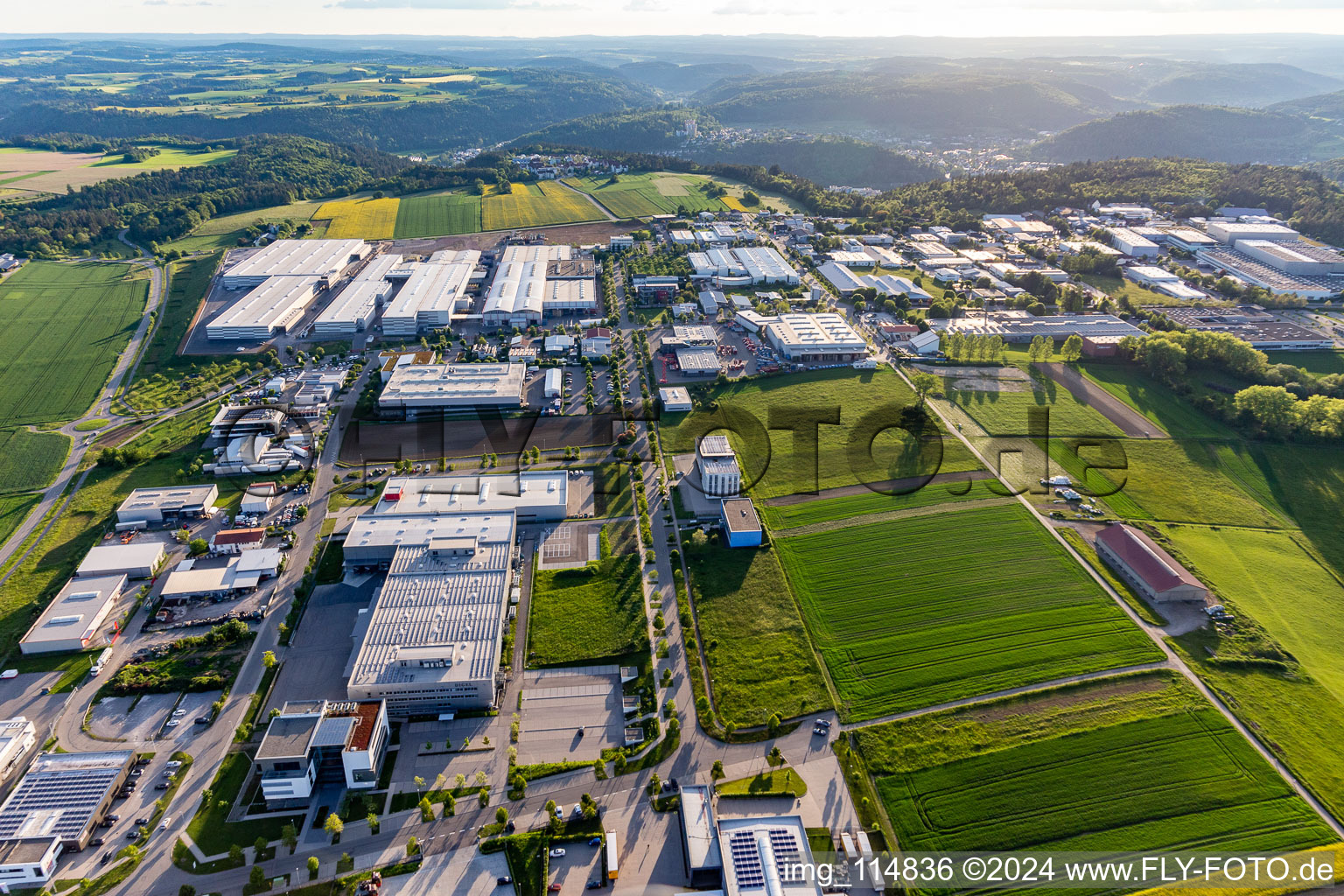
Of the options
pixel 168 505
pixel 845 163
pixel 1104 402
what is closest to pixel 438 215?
pixel 168 505

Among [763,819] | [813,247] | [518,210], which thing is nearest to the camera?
[763,819]

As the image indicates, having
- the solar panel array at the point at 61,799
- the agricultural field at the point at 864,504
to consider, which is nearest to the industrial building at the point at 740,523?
the agricultural field at the point at 864,504

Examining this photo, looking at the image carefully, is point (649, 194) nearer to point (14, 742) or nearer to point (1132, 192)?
point (1132, 192)

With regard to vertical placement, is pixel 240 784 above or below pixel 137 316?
below

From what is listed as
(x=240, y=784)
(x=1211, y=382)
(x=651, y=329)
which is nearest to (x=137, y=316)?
(x=651, y=329)

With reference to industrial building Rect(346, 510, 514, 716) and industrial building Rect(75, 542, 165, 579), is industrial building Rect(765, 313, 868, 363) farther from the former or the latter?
industrial building Rect(75, 542, 165, 579)

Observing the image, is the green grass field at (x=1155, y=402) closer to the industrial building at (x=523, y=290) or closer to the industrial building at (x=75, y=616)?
the industrial building at (x=523, y=290)

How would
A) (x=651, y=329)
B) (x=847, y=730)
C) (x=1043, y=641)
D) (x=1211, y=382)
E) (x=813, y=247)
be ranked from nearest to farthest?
1. (x=847, y=730)
2. (x=1043, y=641)
3. (x=1211, y=382)
4. (x=651, y=329)
5. (x=813, y=247)

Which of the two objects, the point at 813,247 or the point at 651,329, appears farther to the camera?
the point at 813,247

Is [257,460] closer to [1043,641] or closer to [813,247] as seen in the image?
[1043,641]
